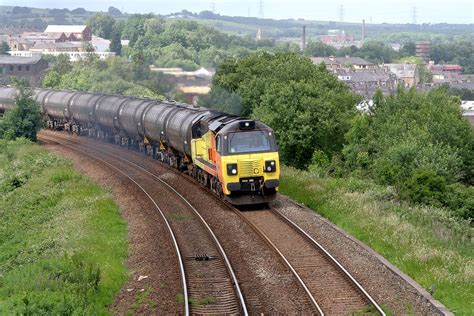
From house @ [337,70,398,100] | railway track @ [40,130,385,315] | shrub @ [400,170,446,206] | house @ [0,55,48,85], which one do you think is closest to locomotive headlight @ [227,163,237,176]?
railway track @ [40,130,385,315]

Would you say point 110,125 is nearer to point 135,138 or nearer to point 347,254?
point 135,138

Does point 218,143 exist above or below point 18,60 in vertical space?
below

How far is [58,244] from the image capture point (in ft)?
75.4

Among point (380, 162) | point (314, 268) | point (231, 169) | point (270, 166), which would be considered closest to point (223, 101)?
point (380, 162)

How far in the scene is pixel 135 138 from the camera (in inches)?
1982

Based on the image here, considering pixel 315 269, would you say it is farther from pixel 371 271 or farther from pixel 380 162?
pixel 380 162

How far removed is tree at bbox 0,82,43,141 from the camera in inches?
2267

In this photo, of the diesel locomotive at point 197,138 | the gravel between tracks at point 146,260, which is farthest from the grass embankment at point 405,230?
the gravel between tracks at point 146,260

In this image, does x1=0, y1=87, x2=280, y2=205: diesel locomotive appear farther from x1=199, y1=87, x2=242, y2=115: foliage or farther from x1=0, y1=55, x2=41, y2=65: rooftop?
x1=0, y1=55, x2=41, y2=65: rooftop

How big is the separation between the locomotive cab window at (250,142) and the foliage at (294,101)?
1894 centimetres

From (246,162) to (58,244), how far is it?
28.4 ft

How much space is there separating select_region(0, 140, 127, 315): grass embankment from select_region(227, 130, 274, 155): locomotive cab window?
17.0 ft

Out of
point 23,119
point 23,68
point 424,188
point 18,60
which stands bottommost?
point 424,188


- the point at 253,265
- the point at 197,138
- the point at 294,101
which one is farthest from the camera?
the point at 294,101
